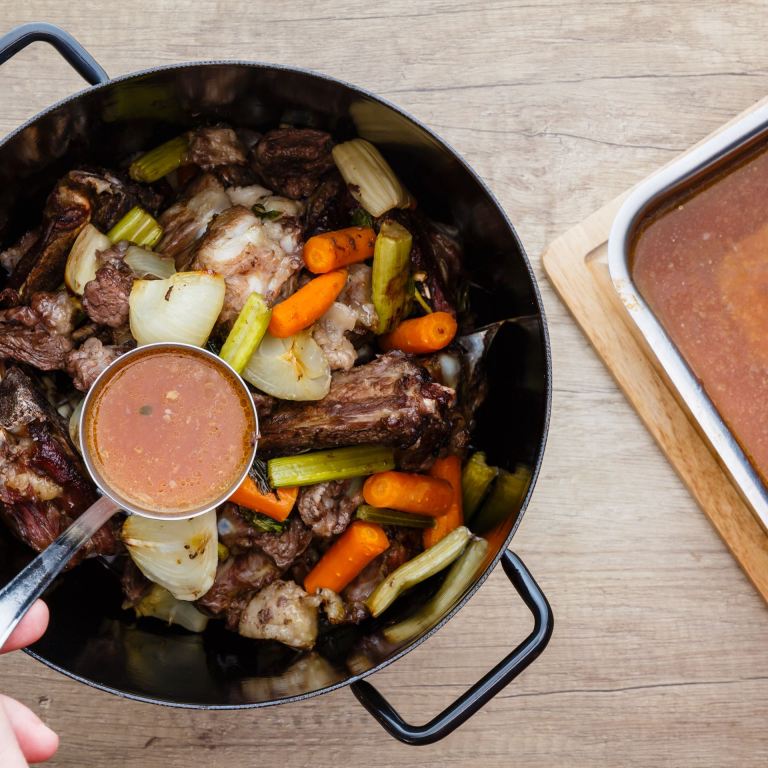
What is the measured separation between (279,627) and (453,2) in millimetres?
2112

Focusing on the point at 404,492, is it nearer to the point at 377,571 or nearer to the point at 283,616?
the point at 377,571

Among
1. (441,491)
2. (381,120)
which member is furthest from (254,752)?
(381,120)

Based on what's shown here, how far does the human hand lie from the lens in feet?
4.58

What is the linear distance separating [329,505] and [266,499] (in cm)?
19

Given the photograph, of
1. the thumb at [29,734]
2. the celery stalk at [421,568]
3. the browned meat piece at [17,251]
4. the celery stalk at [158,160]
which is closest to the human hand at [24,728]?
the thumb at [29,734]

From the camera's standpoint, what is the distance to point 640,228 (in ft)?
8.32

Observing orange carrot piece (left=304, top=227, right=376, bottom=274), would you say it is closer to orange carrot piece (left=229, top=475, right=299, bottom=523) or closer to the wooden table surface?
the wooden table surface

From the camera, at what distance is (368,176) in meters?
2.39

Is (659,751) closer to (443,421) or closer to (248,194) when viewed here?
(443,421)

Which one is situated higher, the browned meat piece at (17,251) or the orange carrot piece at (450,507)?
the browned meat piece at (17,251)

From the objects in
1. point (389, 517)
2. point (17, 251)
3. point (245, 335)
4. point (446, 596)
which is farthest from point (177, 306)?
point (446, 596)

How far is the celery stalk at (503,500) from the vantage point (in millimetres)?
2277

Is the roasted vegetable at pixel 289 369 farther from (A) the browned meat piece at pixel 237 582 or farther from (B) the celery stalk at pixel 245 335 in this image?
(A) the browned meat piece at pixel 237 582

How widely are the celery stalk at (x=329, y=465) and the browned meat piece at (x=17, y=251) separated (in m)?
1.00
